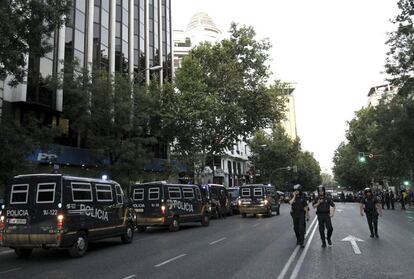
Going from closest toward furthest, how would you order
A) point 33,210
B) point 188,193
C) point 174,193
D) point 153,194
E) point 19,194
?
point 33,210, point 19,194, point 153,194, point 174,193, point 188,193

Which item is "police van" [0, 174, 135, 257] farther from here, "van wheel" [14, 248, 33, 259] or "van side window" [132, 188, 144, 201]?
"van side window" [132, 188, 144, 201]

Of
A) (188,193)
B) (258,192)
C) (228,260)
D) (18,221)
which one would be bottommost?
(228,260)

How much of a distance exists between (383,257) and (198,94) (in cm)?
2541

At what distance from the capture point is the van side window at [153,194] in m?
21.6

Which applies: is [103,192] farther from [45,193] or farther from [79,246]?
[45,193]

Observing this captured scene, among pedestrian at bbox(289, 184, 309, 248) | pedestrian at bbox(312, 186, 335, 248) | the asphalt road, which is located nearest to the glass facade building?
the asphalt road

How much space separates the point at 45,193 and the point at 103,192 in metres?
2.56

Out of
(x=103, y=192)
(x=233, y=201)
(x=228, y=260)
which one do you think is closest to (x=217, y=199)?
(x=233, y=201)

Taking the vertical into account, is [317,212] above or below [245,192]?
below

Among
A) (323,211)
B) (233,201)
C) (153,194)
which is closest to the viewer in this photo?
(323,211)

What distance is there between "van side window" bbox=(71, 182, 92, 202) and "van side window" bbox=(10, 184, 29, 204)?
1330mm

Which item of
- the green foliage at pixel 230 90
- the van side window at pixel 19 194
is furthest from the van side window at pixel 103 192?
the green foliage at pixel 230 90

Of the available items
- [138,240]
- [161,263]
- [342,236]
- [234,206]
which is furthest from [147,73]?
[161,263]

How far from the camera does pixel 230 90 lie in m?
39.5
